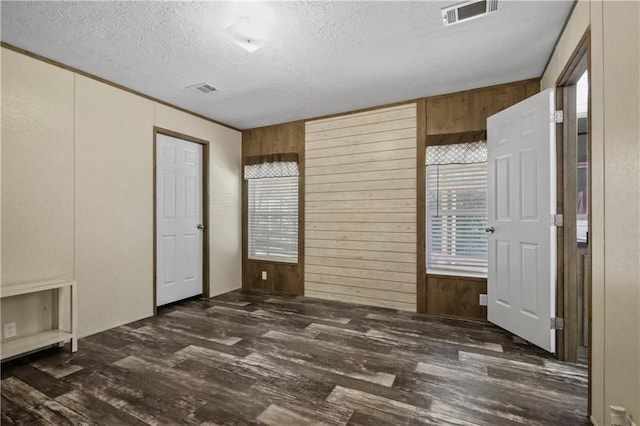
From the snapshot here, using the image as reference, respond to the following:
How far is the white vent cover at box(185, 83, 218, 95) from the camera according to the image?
3389 mm

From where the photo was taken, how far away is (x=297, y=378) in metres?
2.29

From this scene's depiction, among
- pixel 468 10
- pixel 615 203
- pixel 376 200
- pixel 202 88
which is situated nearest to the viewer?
pixel 615 203

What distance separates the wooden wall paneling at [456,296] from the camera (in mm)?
3529

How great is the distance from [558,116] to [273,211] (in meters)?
3.63

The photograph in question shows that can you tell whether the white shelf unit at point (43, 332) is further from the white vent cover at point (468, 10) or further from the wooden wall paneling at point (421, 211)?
the white vent cover at point (468, 10)

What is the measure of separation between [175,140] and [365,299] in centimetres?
322

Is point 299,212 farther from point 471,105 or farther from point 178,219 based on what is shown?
point 471,105

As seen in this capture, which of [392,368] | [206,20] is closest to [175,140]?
[206,20]

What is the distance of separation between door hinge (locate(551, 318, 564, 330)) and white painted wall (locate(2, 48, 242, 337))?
4.00 m

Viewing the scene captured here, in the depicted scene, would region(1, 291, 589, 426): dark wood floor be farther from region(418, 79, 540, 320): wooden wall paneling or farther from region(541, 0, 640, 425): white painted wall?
region(541, 0, 640, 425): white painted wall

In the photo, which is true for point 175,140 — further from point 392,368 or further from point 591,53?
point 591,53

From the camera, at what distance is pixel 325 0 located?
206cm

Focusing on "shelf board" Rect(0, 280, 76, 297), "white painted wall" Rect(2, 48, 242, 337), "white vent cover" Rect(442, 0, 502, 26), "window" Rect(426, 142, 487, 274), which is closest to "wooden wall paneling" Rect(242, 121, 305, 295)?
"white painted wall" Rect(2, 48, 242, 337)

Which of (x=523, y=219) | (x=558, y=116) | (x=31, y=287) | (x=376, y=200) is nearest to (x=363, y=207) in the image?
(x=376, y=200)
